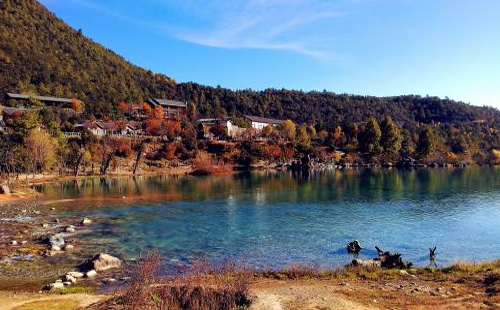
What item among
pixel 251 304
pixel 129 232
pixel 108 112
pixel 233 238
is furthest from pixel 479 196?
pixel 108 112

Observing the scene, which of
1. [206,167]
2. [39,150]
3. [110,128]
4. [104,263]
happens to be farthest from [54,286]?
[110,128]

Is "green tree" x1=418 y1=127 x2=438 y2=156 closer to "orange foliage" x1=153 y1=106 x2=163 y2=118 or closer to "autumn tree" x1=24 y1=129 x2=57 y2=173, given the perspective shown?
"orange foliage" x1=153 y1=106 x2=163 y2=118

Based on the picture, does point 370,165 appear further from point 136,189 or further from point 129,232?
point 129,232

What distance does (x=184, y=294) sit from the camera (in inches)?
608

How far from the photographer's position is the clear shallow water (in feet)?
92.5

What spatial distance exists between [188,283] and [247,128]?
455ft

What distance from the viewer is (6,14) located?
199 meters

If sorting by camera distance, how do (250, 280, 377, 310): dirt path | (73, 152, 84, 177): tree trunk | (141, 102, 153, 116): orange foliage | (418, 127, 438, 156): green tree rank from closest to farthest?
(250, 280, 377, 310): dirt path → (73, 152, 84, 177): tree trunk → (418, 127, 438, 156): green tree → (141, 102, 153, 116): orange foliage

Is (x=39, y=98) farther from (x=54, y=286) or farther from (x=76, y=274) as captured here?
(x=54, y=286)

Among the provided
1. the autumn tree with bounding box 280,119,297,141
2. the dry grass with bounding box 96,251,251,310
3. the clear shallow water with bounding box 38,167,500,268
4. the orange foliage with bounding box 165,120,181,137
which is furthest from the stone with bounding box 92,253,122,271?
the autumn tree with bounding box 280,119,297,141

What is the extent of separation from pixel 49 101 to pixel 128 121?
26234mm

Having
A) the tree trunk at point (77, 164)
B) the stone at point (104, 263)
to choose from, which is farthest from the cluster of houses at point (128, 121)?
the stone at point (104, 263)

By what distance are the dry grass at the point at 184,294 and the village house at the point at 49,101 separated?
12704cm

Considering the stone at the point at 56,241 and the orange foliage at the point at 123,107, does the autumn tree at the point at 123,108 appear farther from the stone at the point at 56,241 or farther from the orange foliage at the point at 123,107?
the stone at the point at 56,241
